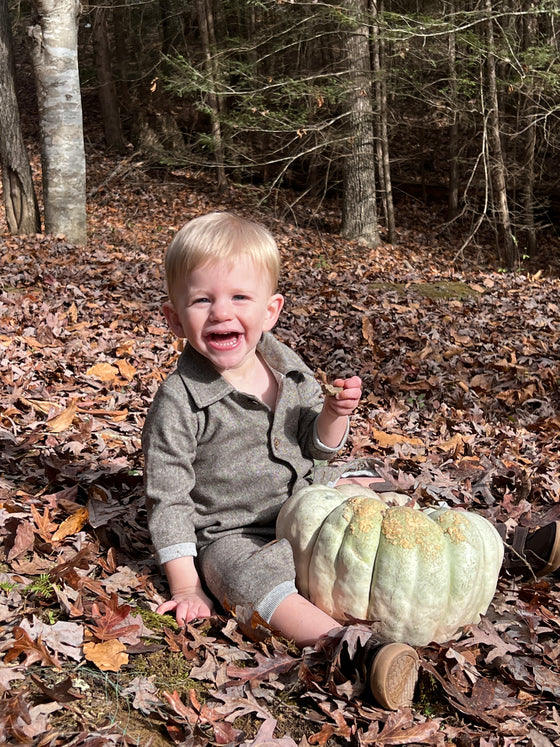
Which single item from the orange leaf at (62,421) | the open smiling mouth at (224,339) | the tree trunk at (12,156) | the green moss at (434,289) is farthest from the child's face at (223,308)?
the tree trunk at (12,156)

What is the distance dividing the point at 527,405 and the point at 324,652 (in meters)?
3.72

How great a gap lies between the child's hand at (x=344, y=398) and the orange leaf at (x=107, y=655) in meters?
1.20

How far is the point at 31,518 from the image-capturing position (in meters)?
3.11

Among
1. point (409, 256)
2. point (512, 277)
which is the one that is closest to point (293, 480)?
point (512, 277)

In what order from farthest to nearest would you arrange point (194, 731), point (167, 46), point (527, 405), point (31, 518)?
point (167, 46), point (527, 405), point (31, 518), point (194, 731)

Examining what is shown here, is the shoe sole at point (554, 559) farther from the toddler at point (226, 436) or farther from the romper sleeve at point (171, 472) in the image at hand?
the romper sleeve at point (171, 472)

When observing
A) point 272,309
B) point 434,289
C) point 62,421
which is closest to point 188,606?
point 272,309

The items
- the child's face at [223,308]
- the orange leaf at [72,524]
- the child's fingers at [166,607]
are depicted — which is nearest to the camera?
the child's fingers at [166,607]

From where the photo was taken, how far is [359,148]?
14.1m

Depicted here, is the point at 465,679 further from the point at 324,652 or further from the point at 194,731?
the point at 194,731

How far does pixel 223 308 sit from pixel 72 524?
1177 millimetres

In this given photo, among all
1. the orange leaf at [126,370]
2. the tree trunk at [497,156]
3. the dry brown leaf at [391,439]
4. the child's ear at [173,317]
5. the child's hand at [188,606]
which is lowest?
the child's hand at [188,606]

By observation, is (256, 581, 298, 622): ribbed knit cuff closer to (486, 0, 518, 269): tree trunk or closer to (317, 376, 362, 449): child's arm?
(317, 376, 362, 449): child's arm

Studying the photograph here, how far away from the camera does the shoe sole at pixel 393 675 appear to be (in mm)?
2162
